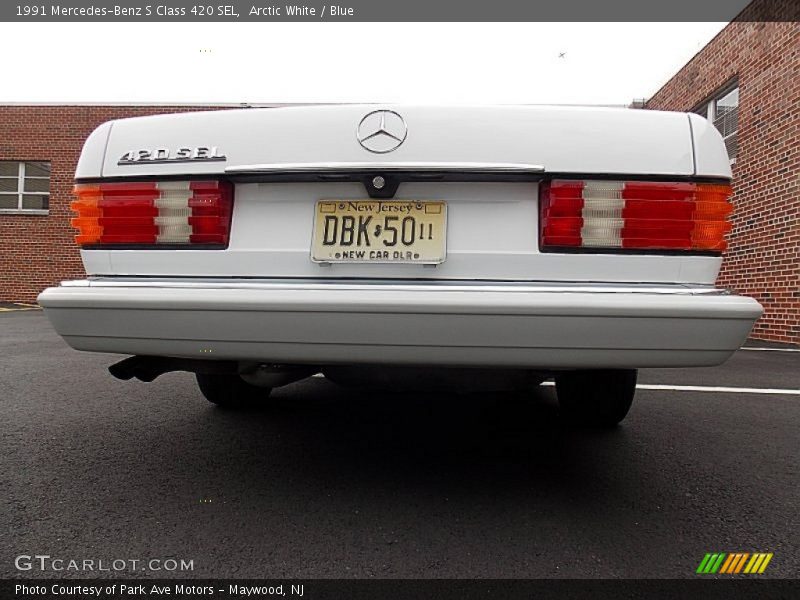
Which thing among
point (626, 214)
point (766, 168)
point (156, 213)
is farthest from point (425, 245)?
point (766, 168)

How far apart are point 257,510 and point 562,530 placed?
0.88m

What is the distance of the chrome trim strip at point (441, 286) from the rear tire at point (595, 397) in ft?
3.00

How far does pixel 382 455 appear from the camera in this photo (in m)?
2.19

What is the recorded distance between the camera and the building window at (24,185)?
44.0 feet

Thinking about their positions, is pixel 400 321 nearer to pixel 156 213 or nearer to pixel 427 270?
pixel 427 270

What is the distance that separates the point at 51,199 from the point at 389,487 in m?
14.3

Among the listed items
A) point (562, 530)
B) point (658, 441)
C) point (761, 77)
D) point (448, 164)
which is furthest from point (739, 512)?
point (761, 77)

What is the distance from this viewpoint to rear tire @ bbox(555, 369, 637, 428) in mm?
2494

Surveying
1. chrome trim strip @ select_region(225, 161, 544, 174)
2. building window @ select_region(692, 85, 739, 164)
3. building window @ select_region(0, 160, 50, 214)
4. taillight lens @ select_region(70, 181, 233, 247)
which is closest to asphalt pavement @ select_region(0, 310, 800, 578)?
taillight lens @ select_region(70, 181, 233, 247)

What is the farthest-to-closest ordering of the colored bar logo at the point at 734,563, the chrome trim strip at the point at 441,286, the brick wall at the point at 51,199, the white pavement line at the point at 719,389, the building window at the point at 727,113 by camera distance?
the brick wall at the point at 51,199, the building window at the point at 727,113, the white pavement line at the point at 719,389, the chrome trim strip at the point at 441,286, the colored bar logo at the point at 734,563

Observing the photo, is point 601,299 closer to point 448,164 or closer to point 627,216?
point 627,216

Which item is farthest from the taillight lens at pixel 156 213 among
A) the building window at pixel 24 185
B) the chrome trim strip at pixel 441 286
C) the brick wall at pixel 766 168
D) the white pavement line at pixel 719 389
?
the building window at pixel 24 185

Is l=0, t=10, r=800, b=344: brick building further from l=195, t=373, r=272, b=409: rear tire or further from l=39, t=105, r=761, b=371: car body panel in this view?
l=195, t=373, r=272, b=409: rear tire
